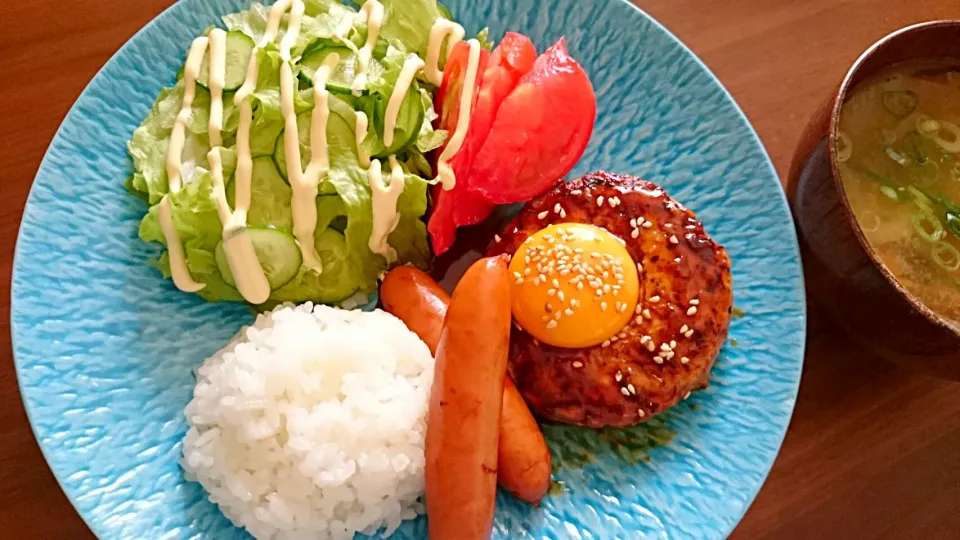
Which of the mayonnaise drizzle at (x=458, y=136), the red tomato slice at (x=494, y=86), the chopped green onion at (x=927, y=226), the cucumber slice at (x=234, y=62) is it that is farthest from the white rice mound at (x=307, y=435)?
the chopped green onion at (x=927, y=226)

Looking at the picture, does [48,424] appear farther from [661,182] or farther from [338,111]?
[661,182]

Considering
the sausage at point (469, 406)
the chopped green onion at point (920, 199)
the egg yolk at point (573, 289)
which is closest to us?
the sausage at point (469, 406)

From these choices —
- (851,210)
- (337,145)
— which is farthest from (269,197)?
(851,210)

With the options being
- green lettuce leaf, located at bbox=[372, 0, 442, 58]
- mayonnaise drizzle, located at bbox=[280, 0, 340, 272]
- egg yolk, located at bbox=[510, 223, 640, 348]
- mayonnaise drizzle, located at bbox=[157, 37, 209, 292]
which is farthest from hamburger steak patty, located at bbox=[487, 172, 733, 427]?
mayonnaise drizzle, located at bbox=[157, 37, 209, 292]

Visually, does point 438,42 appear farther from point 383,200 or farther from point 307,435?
point 307,435

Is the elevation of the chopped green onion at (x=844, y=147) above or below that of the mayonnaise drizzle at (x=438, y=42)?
below

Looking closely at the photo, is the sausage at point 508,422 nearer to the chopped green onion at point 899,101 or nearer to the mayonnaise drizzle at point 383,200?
the mayonnaise drizzle at point 383,200
